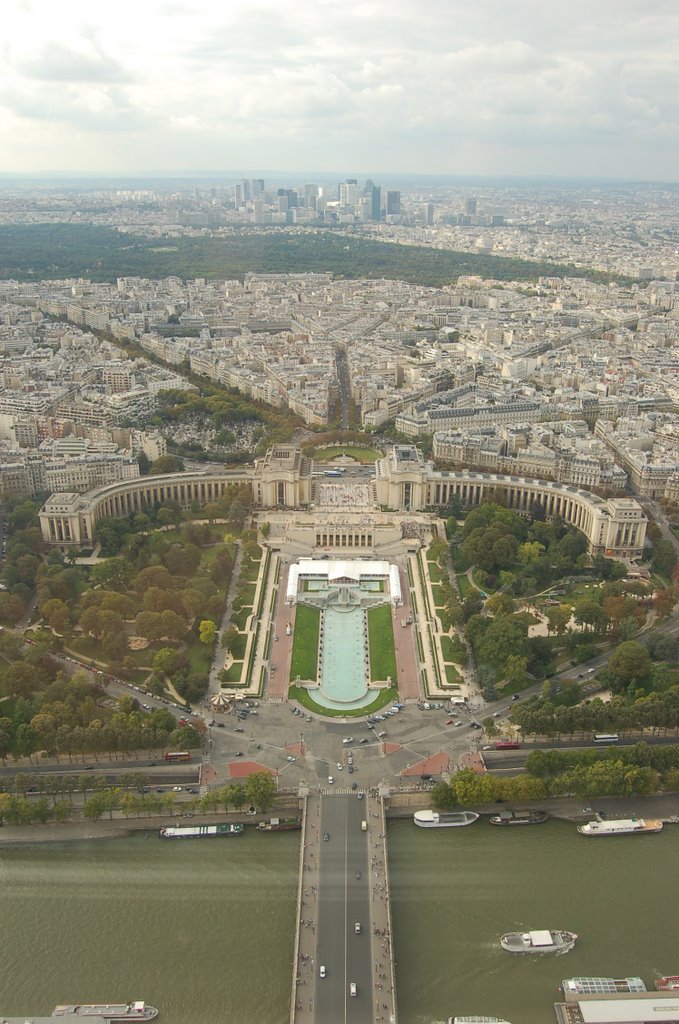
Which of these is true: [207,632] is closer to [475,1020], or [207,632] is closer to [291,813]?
[291,813]

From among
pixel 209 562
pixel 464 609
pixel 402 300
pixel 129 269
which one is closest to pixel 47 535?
pixel 209 562

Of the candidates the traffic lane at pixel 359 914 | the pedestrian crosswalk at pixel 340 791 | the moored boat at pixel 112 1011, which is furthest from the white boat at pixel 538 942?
the moored boat at pixel 112 1011

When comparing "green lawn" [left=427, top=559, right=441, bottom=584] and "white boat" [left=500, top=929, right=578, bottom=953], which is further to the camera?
"green lawn" [left=427, top=559, right=441, bottom=584]

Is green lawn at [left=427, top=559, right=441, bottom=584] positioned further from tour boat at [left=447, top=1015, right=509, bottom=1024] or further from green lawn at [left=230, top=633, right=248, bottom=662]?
tour boat at [left=447, top=1015, right=509, bottom=1024]

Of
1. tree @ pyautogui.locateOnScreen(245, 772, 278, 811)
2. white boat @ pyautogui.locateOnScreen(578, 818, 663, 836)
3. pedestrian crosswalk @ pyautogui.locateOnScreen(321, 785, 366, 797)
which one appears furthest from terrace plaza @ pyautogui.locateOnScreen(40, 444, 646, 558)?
white boat @ pyautogui.locateOnScreen(578, 818, 663, 836)

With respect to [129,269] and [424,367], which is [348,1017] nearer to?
[424,367]

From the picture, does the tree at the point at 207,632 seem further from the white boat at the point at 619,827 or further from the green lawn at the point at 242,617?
the white boat at the point at 619,827

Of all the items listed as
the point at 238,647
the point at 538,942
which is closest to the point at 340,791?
the point at 538,942
